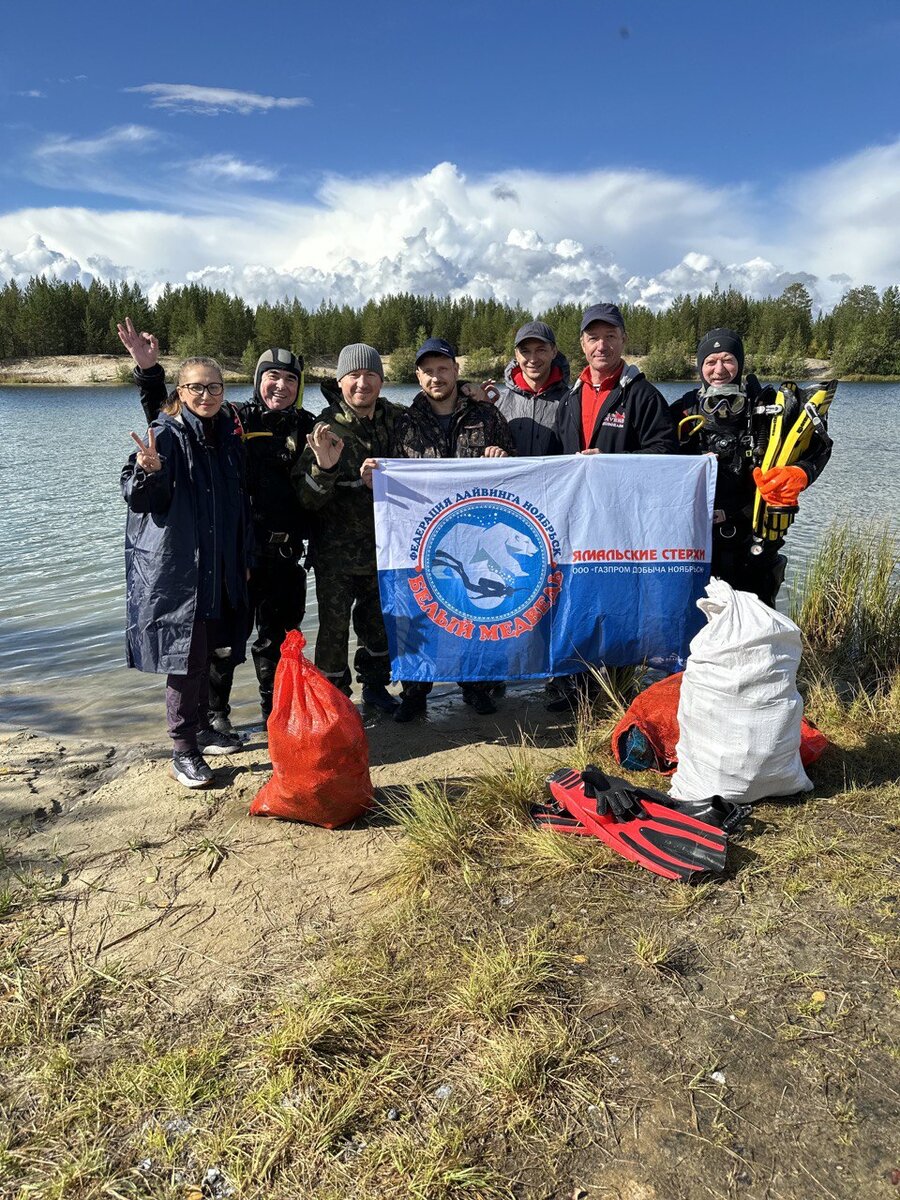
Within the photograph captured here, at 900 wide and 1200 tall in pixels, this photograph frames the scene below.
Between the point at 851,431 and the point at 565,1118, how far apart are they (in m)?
27.1

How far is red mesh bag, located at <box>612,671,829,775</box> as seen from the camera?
4016mm

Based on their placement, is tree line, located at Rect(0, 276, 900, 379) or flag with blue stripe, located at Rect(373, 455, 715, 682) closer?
flag with blue stripe, located at Rect(373, 455, 715, 682)

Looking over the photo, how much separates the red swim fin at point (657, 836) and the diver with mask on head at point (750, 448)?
1.96 meters

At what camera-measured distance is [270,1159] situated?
1952 mm

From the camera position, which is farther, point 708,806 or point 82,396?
point 82,396

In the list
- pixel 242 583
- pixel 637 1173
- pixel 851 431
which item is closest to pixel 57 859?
pixel 242 583

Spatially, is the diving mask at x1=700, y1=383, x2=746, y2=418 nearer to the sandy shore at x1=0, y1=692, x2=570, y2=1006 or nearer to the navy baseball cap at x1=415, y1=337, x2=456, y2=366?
the navy baseball cap at x1=415, y1=337, x2=456, y2=366

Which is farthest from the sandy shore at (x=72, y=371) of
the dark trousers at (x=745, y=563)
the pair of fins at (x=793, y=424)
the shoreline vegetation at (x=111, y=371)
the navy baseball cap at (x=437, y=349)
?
the pair of fins at (x=793, y=424)

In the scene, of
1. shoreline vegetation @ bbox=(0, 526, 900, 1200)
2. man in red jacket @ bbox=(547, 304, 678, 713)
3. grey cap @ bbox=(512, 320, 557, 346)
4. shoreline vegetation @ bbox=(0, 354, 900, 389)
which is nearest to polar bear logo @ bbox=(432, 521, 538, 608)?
man in red jacket @ bbox=(547, 304, 678, 713)

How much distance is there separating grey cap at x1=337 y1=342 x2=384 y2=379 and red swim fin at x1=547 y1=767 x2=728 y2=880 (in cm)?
264

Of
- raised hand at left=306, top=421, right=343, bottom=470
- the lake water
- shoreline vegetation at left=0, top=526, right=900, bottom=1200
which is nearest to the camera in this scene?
shoreline vegetation at left=0, top=526, right=900, bottom=1200

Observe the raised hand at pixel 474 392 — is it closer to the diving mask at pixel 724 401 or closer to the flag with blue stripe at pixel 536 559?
the flag with blue stripe at pixel 536 559

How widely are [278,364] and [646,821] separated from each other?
332 centimetres

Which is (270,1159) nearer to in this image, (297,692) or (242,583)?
(297,692)
